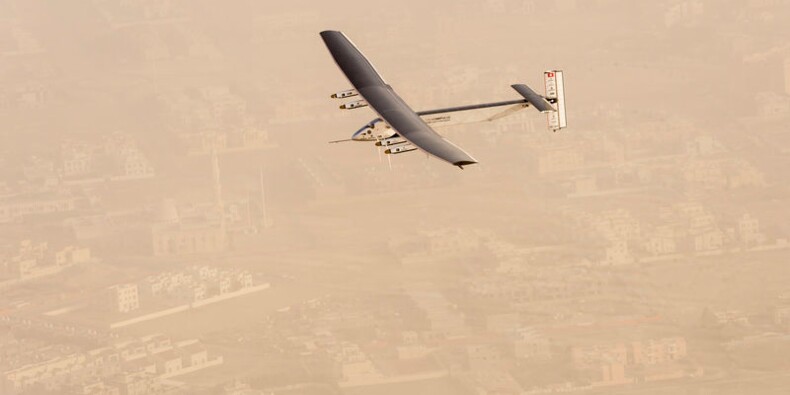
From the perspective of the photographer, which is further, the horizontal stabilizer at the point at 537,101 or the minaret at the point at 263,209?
the minaret at the point at 263,209

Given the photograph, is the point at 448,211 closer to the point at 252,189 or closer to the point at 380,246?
the point at 380,246

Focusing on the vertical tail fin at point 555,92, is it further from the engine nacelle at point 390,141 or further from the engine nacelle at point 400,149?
the engine nacelle at point 400,149

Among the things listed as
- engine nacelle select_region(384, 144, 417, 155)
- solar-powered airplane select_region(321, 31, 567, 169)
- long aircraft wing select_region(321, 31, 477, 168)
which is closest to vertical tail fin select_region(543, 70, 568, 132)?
solar-powered airplane select_region(321, 31, 567, 169)

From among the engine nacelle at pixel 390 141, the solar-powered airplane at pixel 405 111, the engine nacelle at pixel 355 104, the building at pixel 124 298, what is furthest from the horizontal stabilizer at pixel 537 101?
the building at pixel 124 298

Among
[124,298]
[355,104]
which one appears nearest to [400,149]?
[355,104]

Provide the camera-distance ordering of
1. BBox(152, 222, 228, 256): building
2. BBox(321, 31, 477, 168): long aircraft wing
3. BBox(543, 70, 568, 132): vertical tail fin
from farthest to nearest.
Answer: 1. BBox(152, 222, 228, 256): building
2. BBox(543, 70, 568, 132): vertical tail fin
3. BBox(321, 31, 477, 168): long aircraft wing

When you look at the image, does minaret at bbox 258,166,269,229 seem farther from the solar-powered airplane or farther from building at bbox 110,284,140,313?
the solar-powered airplane

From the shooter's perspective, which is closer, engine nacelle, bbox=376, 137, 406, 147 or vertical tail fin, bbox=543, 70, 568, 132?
engine nacelle, bbox=376, 137, 406, 147
